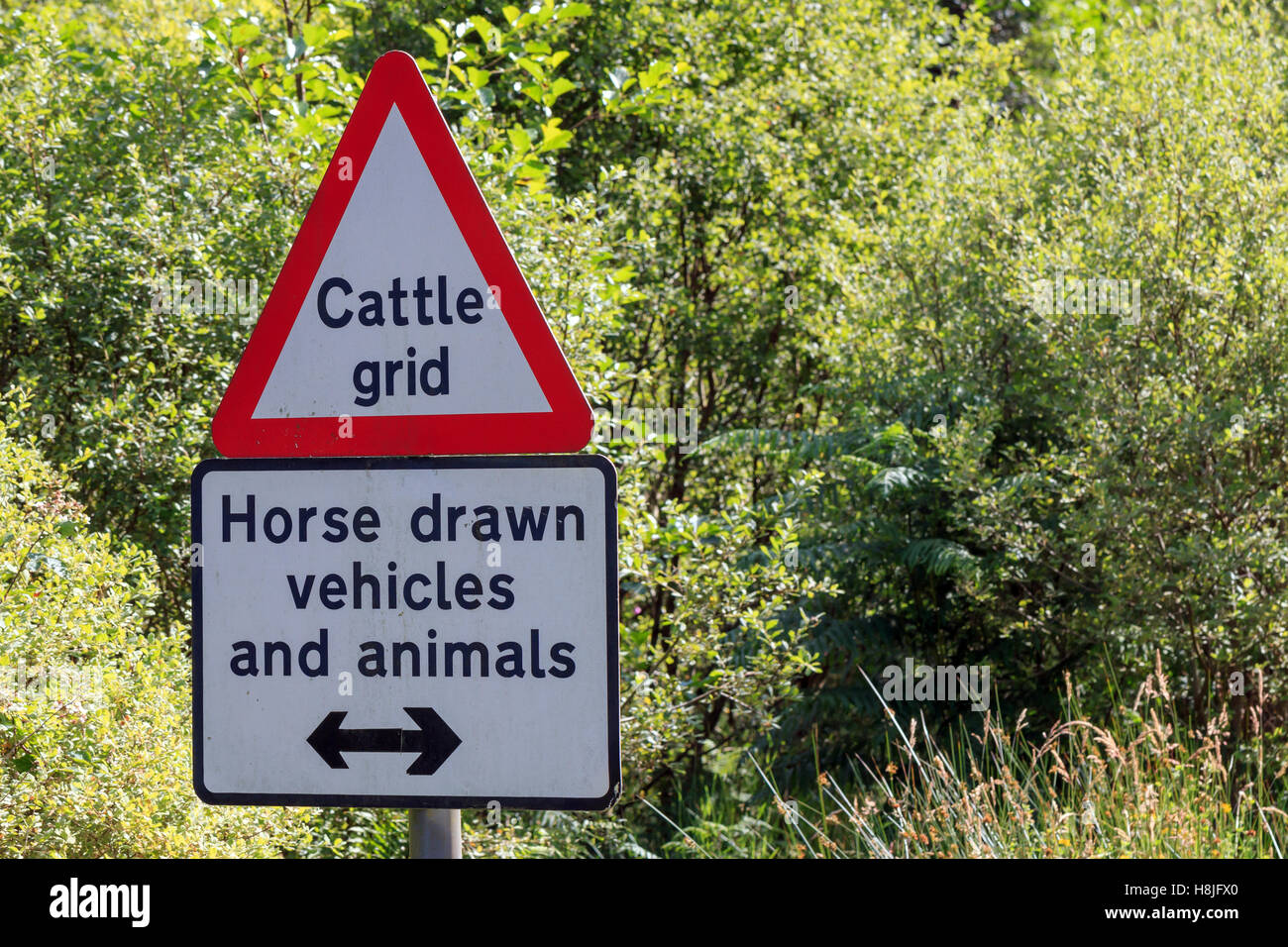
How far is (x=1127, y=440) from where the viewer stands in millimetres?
4988

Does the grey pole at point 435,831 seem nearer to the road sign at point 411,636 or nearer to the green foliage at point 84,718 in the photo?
the road sign at point 411,636

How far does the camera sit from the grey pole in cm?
174

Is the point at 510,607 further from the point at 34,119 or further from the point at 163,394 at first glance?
the point at 34,119

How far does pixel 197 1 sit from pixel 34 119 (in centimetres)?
343

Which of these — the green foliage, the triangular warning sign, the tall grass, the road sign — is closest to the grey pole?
the road sign

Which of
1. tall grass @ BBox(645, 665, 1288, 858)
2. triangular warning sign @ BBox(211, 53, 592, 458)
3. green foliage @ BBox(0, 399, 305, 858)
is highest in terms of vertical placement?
triangular warning sign @ BBox(211, 53, 592, 458)

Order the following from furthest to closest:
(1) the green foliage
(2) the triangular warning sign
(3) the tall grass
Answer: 1. (3) the tall grass
2. (1) the green foliage
3. (2) the triangular warning sign

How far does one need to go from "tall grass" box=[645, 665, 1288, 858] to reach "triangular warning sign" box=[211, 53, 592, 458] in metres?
2.39

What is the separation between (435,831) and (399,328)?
822 millimetres

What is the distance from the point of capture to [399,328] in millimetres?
1846

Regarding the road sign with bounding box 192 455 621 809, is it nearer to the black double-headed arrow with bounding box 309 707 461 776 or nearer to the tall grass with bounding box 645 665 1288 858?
the black double-headed arrow with bounding box 309 707 461 776

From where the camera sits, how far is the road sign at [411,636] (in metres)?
1.71

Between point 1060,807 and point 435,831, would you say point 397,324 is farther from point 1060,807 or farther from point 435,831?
point 1060,807

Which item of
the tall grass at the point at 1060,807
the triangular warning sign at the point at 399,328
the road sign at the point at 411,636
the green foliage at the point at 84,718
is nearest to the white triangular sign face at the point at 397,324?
the triangular warning sign at the point at 399,328
